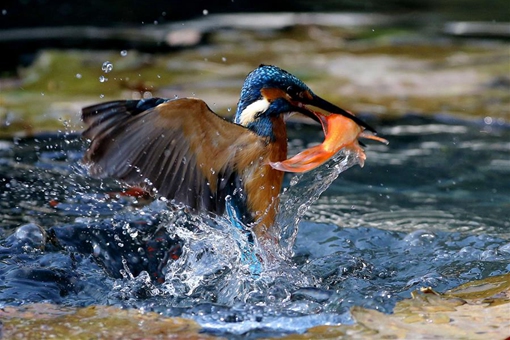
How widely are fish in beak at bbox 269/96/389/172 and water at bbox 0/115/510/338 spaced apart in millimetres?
326

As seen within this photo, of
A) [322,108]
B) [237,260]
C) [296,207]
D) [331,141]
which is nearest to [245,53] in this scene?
[296,207]

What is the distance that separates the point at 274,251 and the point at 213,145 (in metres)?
0.58

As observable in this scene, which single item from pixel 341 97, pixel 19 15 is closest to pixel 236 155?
pixel 341 97

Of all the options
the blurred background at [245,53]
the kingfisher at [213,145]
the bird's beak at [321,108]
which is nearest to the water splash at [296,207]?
the kingfisher at [213,145]

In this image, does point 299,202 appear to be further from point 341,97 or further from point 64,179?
point 341,97

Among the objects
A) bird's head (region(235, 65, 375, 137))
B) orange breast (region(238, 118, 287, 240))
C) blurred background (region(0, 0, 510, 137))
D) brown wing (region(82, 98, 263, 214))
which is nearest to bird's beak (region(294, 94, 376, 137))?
bird's head (region(235, 65, 375, 137))

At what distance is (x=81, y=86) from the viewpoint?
6.73 meters

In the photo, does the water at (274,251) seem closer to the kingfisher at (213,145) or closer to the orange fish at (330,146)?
the kingfisher at (213,145)

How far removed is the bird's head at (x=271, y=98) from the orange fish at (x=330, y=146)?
0.31ft

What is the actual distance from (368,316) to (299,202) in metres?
0.87

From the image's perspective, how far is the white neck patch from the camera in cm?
349

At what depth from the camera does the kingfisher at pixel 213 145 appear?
328cm

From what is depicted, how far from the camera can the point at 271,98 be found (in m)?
3.48

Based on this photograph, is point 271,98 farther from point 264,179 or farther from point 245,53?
point 245,53
